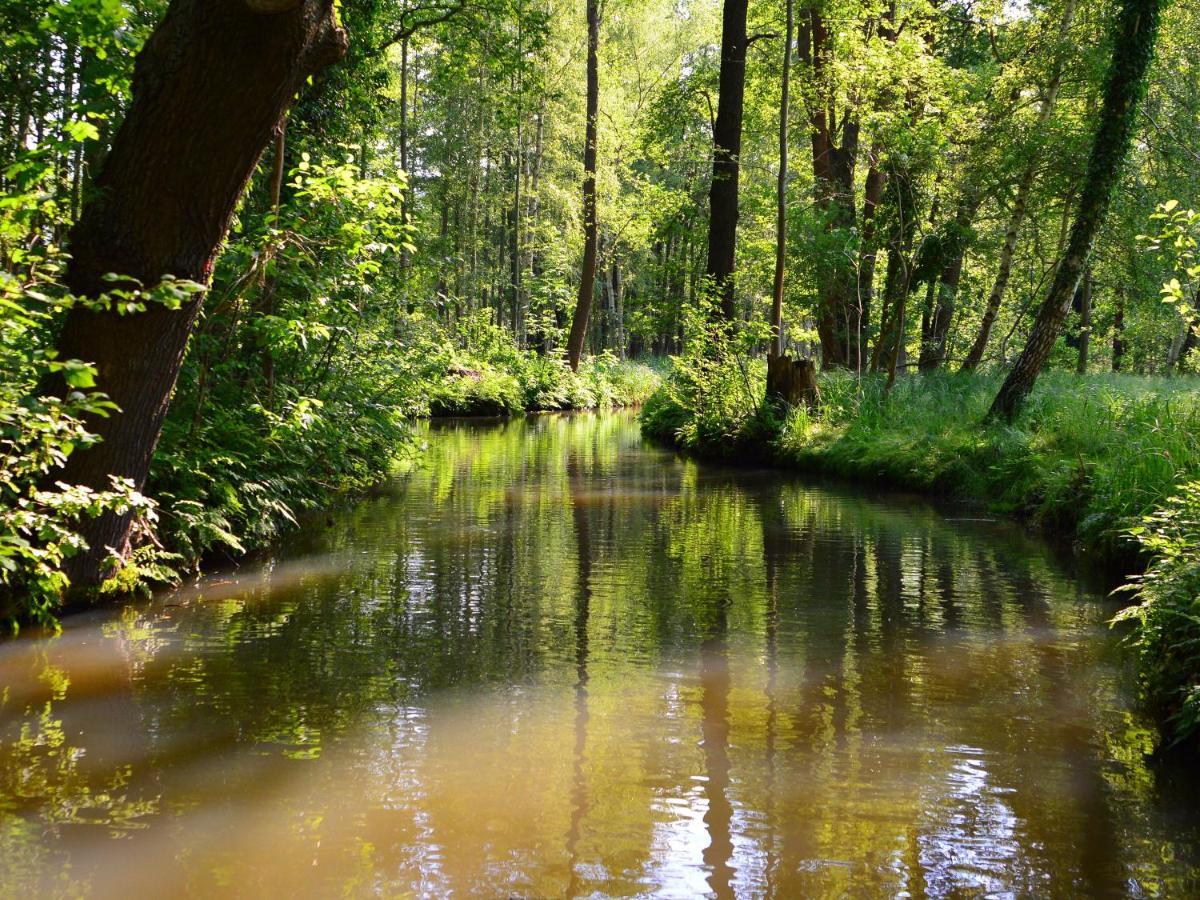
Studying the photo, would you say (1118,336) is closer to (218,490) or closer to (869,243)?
(869,243)

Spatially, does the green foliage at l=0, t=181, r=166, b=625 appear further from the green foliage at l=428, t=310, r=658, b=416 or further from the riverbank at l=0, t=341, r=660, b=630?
the green foliage at l=428, t=310, r=658, b=416

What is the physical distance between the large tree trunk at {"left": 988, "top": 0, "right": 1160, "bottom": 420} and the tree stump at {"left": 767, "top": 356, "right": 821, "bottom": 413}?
3.53 metres

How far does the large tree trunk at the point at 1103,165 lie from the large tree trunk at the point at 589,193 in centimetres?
1743

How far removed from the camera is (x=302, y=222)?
660 cm

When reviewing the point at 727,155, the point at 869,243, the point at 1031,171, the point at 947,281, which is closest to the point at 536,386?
the point at 727,155

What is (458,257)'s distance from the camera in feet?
49.0

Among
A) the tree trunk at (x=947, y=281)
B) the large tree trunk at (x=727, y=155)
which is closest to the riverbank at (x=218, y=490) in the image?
the large tree trunk at (x=727, y=155)

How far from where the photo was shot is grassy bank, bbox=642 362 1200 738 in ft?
14.1

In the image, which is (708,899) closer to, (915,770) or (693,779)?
(693,779)

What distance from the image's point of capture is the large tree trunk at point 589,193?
26406mm

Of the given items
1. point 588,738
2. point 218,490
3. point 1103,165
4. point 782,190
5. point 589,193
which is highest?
point 589,193

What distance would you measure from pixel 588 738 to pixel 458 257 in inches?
478

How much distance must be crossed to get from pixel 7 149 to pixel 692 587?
527 cm

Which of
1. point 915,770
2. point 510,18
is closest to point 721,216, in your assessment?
point 510,18
